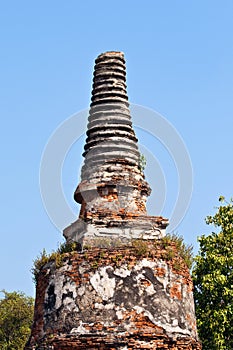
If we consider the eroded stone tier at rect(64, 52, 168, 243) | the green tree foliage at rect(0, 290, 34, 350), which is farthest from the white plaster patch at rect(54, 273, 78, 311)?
the green tree foliage at rect(0, 290, 34, 350)

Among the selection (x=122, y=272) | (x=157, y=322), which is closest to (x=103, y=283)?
(x=122, y=272)

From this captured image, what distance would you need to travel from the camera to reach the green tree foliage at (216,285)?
1529cm

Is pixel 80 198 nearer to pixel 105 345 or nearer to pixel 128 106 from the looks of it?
pixel 128 106

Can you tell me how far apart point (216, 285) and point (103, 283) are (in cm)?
815

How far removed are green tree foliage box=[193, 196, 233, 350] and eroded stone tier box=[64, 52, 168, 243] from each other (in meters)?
6.44

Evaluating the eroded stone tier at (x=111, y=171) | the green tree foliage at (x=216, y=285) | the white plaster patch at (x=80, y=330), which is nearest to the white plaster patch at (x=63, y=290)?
the white plaster patch at (x=80, y=330)

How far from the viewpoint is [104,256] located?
28.3 ft

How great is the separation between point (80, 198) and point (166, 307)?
8.98 ft

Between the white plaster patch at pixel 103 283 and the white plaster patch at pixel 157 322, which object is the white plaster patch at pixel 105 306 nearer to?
the white plaster patch at pixel 103 283

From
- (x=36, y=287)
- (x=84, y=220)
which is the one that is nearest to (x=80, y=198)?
(x=84, y=220)

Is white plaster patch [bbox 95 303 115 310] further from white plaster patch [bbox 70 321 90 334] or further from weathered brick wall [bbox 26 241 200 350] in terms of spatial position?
white plaster patch [bbox 70 321 90 334]

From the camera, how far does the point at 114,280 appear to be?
8438mm

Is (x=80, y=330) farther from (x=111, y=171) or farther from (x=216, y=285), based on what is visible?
(x=216, y=285)

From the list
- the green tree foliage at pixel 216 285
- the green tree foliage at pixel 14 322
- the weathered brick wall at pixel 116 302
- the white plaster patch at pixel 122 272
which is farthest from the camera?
the green tree foliage at pixel 14 322
